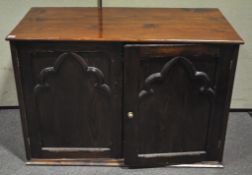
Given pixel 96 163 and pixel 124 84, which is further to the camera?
pixel 96 163

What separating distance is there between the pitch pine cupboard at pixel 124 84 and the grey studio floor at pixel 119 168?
0.04 metres

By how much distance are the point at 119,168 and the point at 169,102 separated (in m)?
0.43

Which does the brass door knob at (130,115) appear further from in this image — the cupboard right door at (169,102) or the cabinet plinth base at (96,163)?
the cabinet plinth base at (96,163)

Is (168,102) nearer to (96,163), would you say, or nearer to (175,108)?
(175,108)

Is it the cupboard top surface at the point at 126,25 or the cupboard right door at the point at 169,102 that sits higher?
the cupboard top surface at the point at 126,25

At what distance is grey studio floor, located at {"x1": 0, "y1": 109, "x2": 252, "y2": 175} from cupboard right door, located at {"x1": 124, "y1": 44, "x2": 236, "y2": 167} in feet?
0.19

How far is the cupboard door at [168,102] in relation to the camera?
57.9 inches

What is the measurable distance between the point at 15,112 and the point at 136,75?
99cm

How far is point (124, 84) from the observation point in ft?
5.07

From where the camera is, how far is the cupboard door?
147 cm

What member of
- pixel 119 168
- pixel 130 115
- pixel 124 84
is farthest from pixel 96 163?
pixel 124 84

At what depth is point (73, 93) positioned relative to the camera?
62.4 inches

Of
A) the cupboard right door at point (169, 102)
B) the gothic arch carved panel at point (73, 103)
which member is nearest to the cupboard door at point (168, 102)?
the cupboard right door at point (169, 102)

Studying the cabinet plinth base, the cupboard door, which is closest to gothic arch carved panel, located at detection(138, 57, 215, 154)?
the cupboard door
